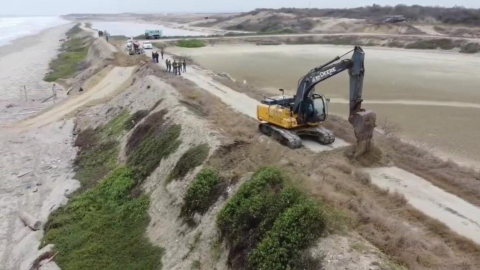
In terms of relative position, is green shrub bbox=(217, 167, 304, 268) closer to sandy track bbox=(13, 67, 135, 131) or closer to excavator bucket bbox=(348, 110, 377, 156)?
excavator bucket bbox=(348, 110, 377, 156)

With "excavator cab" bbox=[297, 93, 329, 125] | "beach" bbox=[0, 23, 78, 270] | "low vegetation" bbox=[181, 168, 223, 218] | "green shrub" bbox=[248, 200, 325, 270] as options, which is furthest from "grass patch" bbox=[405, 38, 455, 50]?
"green shrub" bbox=[248, 200, 325, 270]

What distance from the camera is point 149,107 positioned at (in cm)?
3238

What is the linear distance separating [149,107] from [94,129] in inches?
210

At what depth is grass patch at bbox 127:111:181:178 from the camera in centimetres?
2272

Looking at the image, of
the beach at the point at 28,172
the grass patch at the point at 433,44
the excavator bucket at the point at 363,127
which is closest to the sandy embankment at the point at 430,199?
the excavator bucket at the point at 363,127

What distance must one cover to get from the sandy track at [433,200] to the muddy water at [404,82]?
→ 24.3ft

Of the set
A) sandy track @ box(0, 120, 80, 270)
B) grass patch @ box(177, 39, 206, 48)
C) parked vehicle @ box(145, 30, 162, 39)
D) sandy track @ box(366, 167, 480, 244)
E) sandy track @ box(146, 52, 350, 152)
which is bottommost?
sandy track @ box(0, 120, 80, 270)

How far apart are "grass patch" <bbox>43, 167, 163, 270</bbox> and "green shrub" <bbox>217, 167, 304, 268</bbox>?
3395 millimetres

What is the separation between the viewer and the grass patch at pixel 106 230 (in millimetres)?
16984

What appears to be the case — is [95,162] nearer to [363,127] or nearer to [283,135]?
[283,135]

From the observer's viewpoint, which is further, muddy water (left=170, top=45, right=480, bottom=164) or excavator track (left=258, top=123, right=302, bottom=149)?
muddy water (left=170, top=45, right=480, bottom=164)

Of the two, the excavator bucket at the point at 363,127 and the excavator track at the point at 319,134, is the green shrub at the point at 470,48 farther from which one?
the excavator bucket at the point at 363,127

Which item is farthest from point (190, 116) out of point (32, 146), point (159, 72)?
point (159, 72)

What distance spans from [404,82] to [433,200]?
1271 inches
